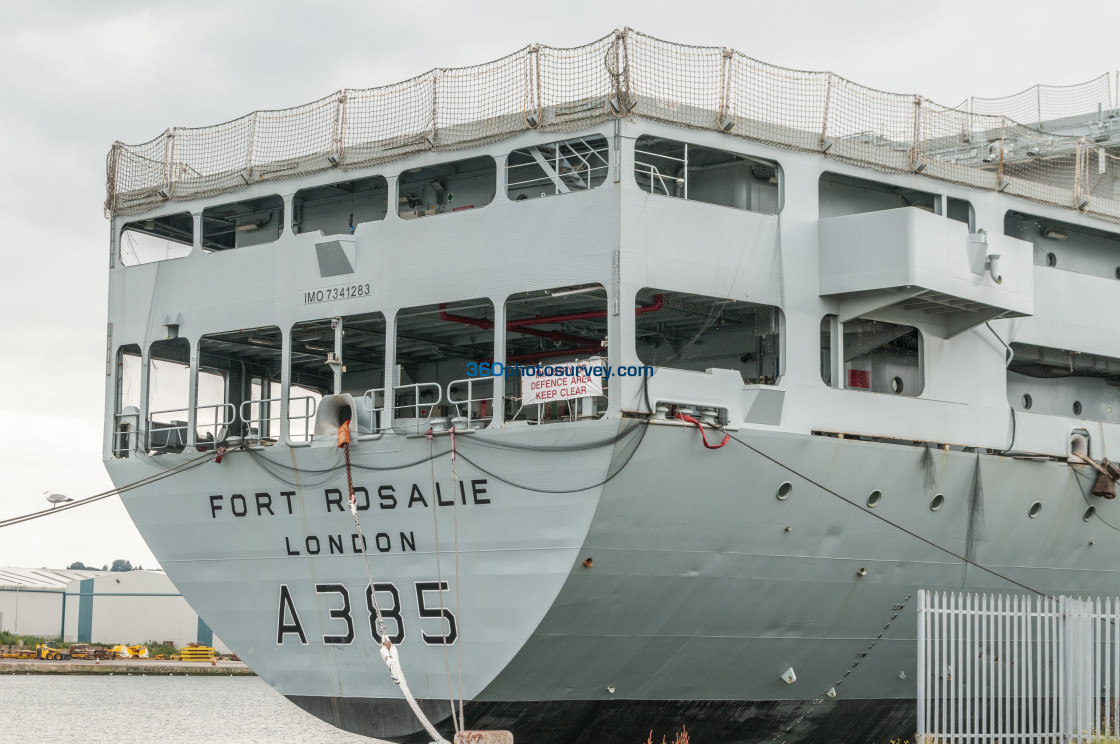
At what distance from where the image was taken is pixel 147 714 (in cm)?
4216

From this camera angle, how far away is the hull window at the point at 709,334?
1644cm

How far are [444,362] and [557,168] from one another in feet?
16.1

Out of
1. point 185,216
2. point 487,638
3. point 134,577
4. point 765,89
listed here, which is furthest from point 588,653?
point 134,577

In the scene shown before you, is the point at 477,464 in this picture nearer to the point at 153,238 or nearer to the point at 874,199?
the point at 874,199

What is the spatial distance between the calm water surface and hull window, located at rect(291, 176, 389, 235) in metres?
11.7

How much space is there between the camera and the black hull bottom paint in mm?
16234

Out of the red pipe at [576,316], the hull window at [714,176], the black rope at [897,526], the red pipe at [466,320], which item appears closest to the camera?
the black rope at [897,526]

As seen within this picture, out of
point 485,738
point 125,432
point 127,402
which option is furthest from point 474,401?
point 127,402

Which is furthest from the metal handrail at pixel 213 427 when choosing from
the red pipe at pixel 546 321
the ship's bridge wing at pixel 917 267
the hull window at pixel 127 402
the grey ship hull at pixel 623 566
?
the ship's bridge wing at pixel 917 267

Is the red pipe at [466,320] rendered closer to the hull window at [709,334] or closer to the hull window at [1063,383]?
the hull window at [709,334]

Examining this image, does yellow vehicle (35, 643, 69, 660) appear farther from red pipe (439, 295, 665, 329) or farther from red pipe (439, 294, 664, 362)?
red pipe (439, 295, 665, 329)

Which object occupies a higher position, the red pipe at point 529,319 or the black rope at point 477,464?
the red pipe at point 529,319

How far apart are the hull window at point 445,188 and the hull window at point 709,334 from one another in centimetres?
257

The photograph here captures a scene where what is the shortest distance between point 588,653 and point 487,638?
1183 millimetres
